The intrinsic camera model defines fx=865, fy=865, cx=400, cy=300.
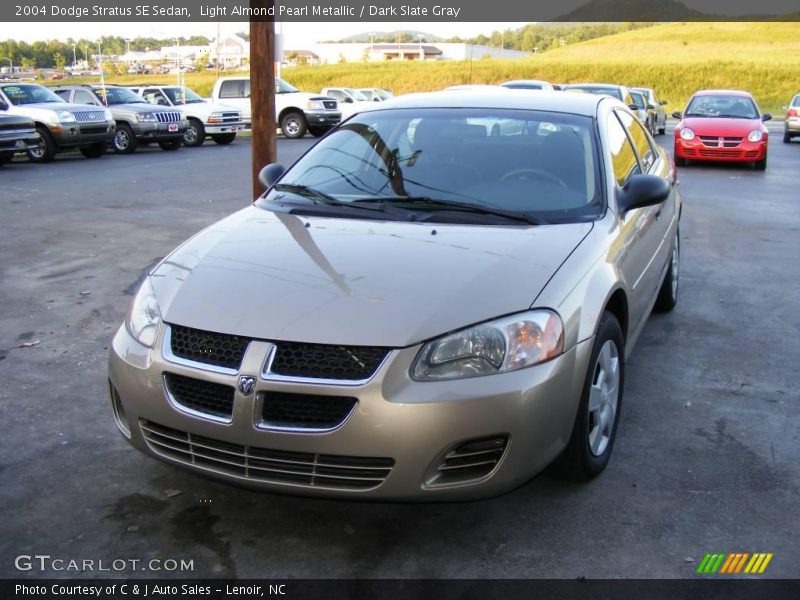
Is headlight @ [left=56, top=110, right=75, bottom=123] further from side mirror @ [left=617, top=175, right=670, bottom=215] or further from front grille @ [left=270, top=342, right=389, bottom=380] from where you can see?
front grille @ [left=270, top=342, right=389, bottom=380]

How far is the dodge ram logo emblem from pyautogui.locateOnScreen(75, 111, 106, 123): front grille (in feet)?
55.1

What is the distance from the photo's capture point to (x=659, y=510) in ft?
11.3

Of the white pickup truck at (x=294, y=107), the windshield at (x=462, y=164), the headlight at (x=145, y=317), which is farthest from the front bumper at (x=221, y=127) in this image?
the headlight at (x=145, y=317)

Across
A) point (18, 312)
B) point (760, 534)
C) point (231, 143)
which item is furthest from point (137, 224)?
point (231, 143)

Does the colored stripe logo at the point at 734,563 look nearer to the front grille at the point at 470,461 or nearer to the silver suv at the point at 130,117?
the front grille at the point at 470,461

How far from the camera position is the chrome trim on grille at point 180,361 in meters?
3.02

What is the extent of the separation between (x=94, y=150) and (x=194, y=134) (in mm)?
4606

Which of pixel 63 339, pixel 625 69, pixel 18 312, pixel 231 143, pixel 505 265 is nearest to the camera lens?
pixel 505 265

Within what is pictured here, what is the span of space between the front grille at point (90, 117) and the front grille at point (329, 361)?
16826 millimetres

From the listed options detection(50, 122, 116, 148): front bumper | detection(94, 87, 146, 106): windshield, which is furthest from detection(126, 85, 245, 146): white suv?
detection(50, 122, 116, 148): front bumper

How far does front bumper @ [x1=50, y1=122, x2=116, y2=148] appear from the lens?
17.7 m

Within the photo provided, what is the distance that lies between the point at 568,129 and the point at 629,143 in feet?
2.61

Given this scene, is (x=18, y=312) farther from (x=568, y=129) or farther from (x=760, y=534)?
(x=760, y=534)

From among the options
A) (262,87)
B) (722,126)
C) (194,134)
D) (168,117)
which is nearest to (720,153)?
(722,126)
